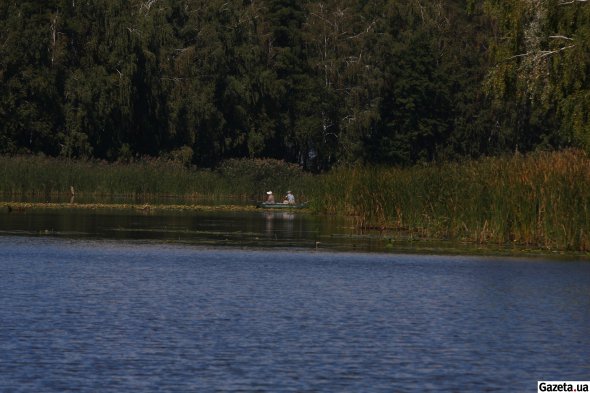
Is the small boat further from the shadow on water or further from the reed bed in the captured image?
the reed bed

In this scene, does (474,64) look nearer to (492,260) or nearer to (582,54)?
(582,54)

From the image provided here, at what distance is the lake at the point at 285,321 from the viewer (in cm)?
1619

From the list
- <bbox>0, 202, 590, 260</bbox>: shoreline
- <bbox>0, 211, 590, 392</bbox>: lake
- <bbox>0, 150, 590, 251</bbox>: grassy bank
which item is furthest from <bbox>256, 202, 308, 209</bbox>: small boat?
A: <bbox>0, 211, 590, 392</bbox>: lake

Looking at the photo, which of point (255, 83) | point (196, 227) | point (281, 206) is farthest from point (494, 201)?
point (255, 83)

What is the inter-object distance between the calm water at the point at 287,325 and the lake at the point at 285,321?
0.12 feet

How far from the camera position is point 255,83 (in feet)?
362

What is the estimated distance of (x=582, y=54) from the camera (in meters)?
40.8

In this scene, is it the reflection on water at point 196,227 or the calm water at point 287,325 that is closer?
the calm water at point 287,325

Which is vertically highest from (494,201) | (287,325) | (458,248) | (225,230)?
(494,201)

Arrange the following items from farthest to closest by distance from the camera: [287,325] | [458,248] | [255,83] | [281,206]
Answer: [255,83]
[281,206]
[458,248]
[287,325]

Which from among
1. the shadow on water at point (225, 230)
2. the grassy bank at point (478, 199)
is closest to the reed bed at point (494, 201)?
the grassy bank at point (478, 199)

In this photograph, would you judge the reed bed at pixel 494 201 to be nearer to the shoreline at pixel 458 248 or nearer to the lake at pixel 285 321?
the shoreline at pixel 458 248

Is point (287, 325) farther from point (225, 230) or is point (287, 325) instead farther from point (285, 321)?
point (225, 230)

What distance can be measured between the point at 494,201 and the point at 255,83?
7337 centimetres
